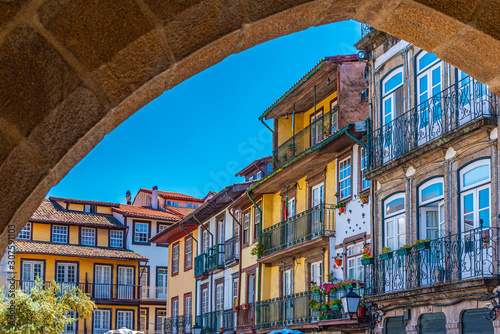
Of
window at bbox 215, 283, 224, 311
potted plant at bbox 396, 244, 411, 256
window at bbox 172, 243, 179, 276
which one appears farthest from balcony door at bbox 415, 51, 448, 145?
window at bbox 172, 243, 179, 276

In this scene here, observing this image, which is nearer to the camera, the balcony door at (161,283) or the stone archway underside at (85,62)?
the stone archway underside at (85,62)

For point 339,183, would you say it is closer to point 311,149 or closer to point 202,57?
point 311,149

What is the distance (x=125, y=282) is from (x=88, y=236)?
12.1 feet

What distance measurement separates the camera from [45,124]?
216 cm

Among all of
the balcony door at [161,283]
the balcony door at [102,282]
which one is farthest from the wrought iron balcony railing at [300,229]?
the balcony door at [161,283]

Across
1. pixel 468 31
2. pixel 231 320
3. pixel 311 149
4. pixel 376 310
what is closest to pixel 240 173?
pixel 231 320

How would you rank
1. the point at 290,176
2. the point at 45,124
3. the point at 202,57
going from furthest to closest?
the point at 290,176 < the point at 202,57 < the point at 45,124

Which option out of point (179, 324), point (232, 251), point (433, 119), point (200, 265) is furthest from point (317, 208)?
point (179, 324)

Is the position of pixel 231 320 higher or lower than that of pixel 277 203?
lower

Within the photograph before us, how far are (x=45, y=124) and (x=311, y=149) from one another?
67.7 ft

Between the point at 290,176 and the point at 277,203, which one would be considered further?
the point at 277,203

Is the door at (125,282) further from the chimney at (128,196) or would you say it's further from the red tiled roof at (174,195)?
the chimney at (128,196)

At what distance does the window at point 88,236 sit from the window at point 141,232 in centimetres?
327

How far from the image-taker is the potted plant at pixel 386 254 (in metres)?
17.3
